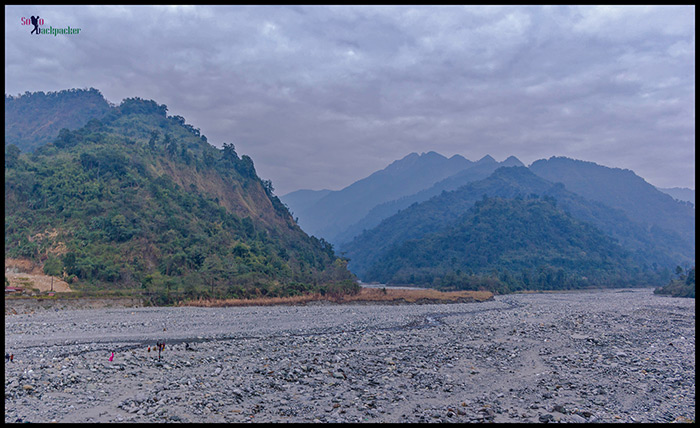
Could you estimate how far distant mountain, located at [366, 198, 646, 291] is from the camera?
83.0 metres

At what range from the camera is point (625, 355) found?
1595 centimetres

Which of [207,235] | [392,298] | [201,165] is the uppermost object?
[201,165]

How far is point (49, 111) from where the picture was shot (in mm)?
122625

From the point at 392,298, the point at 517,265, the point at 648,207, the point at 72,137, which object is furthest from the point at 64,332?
the point at 648,207

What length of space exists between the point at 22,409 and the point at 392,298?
116 feet

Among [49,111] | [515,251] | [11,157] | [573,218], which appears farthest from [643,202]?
[49,111]

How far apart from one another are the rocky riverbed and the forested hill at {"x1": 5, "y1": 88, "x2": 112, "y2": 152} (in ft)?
344

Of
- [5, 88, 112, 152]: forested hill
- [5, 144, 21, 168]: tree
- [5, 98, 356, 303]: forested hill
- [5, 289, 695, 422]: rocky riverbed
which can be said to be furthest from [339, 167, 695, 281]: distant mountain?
[5, 289, 695, 422]: rocky riverbed

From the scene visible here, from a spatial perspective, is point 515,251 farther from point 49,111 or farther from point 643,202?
point 49,111

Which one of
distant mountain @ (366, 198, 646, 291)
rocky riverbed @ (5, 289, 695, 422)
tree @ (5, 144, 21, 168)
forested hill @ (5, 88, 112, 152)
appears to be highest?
forested hill @ (5, 88, 112, 152)

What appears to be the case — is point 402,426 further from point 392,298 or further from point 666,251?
point 666,251

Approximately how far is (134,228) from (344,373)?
36.0 metres

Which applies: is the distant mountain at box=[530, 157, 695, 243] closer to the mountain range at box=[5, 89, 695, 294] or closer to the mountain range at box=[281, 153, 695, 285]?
the mountain range at box=[281, 153, 695, 285]

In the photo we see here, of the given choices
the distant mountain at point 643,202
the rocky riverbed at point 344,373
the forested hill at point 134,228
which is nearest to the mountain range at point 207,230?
the forested hill at point 134,228
